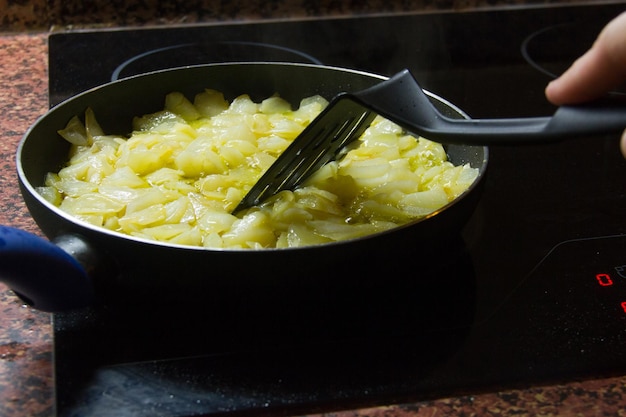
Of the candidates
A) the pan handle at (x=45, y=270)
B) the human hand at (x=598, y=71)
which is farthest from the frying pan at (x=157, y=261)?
the human hand at (x=598, y=71)

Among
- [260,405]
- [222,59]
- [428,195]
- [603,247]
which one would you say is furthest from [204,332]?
[222,59]

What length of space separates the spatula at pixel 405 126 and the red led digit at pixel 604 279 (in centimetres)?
27

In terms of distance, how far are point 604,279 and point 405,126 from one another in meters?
0.32

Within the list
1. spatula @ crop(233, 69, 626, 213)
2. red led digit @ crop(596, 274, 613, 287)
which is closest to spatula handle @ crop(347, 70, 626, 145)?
spatula @ crop(233, 69, 626, 213)

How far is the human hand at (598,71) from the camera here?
1.99ft

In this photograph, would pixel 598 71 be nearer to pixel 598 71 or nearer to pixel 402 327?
pixel 598 71

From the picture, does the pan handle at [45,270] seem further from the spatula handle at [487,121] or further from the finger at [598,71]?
the finger at [598,71]

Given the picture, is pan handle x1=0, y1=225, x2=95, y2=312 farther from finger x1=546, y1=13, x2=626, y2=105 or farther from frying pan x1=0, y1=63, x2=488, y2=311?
finger x1=546, y1=13, x2=626, y2=105

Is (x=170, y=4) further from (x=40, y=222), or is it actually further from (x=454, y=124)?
(x=454, y=124)

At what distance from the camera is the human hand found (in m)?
0.61

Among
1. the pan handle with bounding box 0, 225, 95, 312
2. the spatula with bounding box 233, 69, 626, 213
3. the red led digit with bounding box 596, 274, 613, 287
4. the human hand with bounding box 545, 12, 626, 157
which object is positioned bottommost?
the red led digit with bounding box 596, 274, 613, 287

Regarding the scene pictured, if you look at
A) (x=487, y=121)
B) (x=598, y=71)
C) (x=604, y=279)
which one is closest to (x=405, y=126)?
(x=487, y=121)

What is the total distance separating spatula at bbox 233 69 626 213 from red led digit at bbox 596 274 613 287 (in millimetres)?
270

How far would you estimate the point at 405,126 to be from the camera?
2.46 feet
